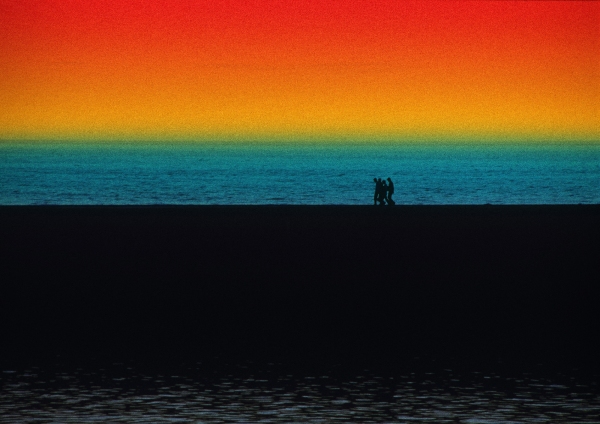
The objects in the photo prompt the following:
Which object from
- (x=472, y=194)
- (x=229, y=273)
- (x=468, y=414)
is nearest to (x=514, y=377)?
(x=468, y=414)

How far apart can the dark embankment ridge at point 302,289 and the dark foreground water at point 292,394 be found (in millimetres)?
1050

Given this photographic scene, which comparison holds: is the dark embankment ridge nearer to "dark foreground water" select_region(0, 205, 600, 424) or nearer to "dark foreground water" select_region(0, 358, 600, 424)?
"dark foreground water" select_region(0, 205, 600, 424)

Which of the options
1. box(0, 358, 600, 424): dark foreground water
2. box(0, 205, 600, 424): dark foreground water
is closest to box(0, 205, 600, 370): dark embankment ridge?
box(0, 205, 600, 424): dark foreground water

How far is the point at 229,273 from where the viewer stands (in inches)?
968

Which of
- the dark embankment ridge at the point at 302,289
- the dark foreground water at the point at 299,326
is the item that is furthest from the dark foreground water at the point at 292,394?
the dark embankment ridge at the point at 302,289

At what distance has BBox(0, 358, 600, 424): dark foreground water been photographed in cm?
1123

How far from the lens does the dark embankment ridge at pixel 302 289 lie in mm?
15914

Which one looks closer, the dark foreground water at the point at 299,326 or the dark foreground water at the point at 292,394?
the dark foreground water at the point at 292,394

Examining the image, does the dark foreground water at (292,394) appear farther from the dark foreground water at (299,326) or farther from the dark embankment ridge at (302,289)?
the dark embankment ridge at (302,289)

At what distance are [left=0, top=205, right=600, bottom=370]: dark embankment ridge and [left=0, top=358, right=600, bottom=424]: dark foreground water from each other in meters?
1.05

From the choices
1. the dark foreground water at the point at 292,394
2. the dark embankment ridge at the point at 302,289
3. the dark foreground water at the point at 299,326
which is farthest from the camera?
the dark embankment ridge at the point at 302,289

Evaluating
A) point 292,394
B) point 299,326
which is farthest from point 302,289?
point 292,394

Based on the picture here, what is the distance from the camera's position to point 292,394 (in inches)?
486

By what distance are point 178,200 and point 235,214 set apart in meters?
33.5
